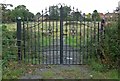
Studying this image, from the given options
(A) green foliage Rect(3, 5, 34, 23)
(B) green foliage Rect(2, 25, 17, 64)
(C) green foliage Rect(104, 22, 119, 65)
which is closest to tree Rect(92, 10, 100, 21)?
(C) green foliage Rect(104, 22, 119, 65)

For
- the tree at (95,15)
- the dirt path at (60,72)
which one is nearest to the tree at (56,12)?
the tree at (95,15)

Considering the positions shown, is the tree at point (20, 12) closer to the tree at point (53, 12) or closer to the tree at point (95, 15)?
the tree at point (53, 12)

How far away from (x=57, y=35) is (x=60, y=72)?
1431mm

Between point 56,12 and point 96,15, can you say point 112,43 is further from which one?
point 56,12

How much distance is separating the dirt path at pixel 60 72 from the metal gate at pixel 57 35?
436 mm

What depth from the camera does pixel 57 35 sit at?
25.1 feet

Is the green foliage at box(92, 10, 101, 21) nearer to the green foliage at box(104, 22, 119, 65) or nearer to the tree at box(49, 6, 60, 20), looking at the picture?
the green foliage at box(104, 22, 119, 65)

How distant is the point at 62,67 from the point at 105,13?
6.28 ft

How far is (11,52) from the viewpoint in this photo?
743cm

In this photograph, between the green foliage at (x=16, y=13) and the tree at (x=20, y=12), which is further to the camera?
the tree at (x=20, y=12)

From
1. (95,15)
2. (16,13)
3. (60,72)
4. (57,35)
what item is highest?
(16,13)

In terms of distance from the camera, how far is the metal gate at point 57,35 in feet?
24.3

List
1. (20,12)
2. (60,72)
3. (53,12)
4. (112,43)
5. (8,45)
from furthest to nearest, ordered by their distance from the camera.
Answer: (20,12), (53,12), (8,45), (112,43), (60,72)

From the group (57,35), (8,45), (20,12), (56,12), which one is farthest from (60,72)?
(20,12)
